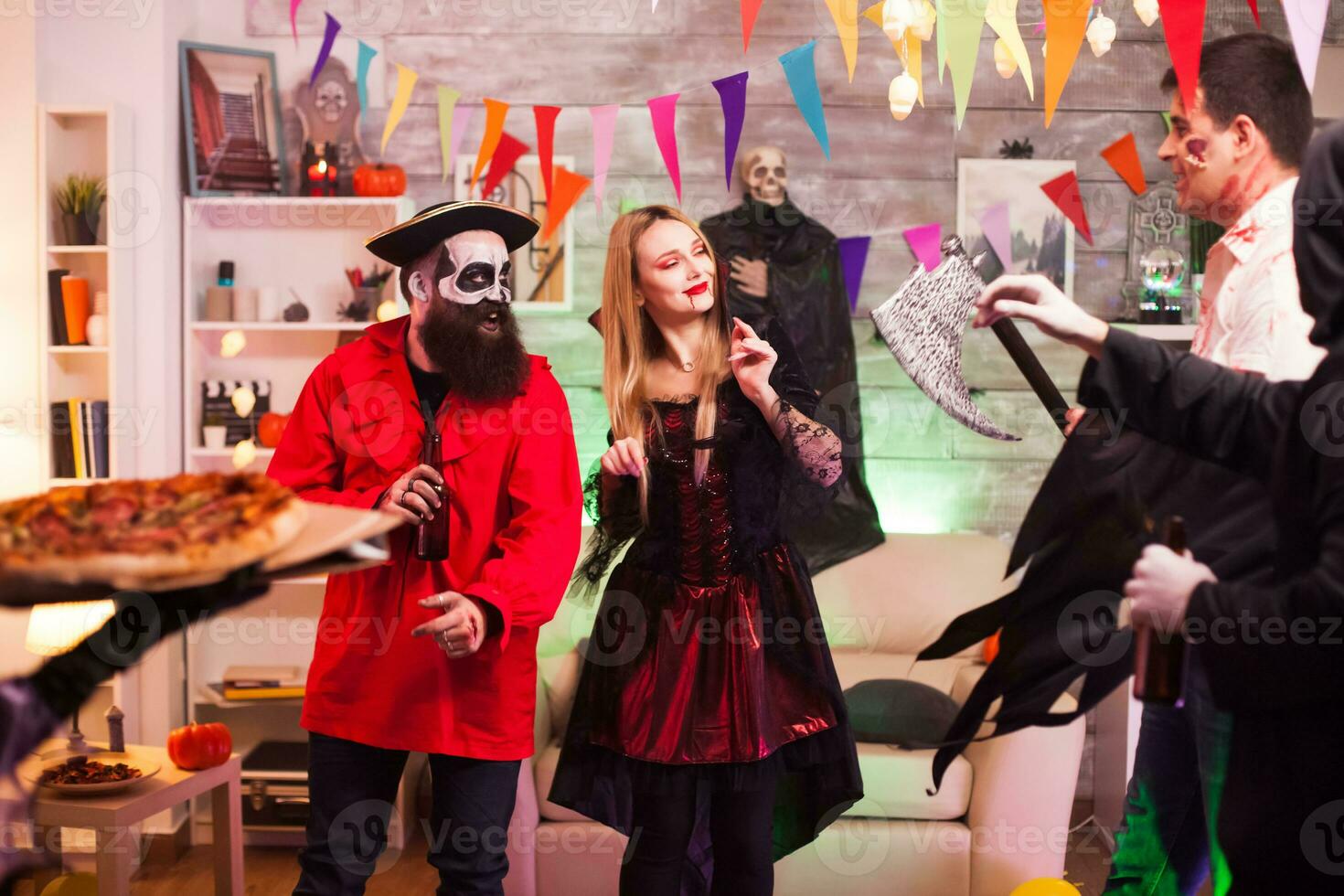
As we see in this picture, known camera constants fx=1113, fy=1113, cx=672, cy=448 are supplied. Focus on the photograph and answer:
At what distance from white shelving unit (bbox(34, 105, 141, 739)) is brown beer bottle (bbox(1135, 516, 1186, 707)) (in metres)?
2.97

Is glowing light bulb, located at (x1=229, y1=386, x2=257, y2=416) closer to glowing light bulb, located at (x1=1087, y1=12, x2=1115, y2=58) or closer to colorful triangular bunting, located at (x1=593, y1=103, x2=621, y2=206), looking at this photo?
colorful triangular bunting, located at (x1=593, y1=103, x2=621, y2=206)

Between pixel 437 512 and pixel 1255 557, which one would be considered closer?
pixel 1255 557

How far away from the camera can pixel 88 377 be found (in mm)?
3543

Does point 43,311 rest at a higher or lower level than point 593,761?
higher

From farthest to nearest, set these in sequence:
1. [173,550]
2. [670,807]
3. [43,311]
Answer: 1. [43,311]
2. [670,807]
3. [173,550]

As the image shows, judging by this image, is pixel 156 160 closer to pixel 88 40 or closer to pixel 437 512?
pixel 88 40

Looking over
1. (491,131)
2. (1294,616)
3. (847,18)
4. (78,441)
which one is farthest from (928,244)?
(78,441)

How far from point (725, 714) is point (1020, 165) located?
252cm

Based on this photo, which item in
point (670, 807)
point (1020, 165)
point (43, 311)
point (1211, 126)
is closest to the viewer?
point (1211, 126)

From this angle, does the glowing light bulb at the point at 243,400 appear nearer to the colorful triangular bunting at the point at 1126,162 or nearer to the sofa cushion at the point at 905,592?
the sofa cushion at the point at 905,592

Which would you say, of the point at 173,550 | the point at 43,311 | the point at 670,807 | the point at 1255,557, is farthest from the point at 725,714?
the point at 43,311

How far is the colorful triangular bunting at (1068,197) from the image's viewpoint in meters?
3.46

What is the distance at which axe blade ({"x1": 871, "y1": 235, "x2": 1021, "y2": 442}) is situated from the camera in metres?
2.10

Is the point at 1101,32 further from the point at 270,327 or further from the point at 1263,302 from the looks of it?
the point at 270,327
